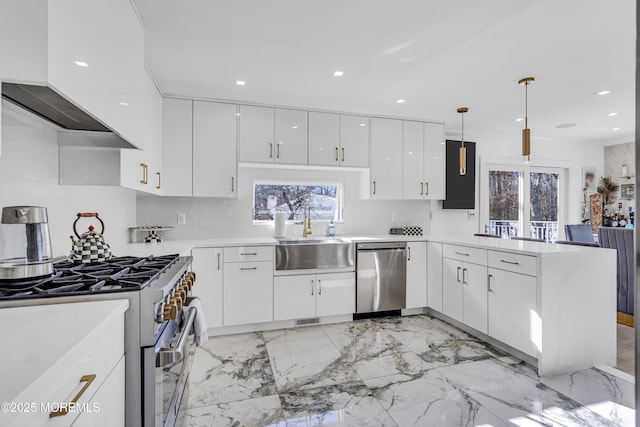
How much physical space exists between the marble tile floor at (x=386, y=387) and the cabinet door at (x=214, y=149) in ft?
4.76

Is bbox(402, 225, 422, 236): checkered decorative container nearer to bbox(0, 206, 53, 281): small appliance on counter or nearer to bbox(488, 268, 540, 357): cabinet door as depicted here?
bbox(488, 268, 540, 357): cabinet door

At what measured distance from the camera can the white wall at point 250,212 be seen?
11.4 ft

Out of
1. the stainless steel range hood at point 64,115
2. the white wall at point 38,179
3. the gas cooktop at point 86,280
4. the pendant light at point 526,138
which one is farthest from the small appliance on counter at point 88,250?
the pendant light at point 526,138

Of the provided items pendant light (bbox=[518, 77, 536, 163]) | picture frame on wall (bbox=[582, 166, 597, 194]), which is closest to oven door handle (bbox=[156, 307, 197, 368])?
pendant light (bbox=[518, 77, 536, 163])

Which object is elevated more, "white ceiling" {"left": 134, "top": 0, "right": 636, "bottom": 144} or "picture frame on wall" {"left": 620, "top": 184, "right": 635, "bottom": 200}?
"white ceiling" {"left": 134, "top": 0, "right": 636, "bottom": 144}

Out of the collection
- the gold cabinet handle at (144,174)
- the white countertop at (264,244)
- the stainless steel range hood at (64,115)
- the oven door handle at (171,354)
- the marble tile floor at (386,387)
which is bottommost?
the marble tile floor at (386,387)

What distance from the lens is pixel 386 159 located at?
12.8 feet

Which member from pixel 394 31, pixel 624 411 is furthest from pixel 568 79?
pixel 624 411

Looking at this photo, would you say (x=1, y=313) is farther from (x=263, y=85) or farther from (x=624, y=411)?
(x=624, y=411)

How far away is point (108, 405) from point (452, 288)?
121 inches

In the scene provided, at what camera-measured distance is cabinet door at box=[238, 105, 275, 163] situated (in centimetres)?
339

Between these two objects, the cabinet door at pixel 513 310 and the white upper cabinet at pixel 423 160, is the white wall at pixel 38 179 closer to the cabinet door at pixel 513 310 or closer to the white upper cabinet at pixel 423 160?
the cabinet door at pixel 513 310

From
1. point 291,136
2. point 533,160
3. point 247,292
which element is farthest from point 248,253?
point 533,160

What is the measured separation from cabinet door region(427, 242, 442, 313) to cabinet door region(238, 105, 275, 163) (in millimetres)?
2004
